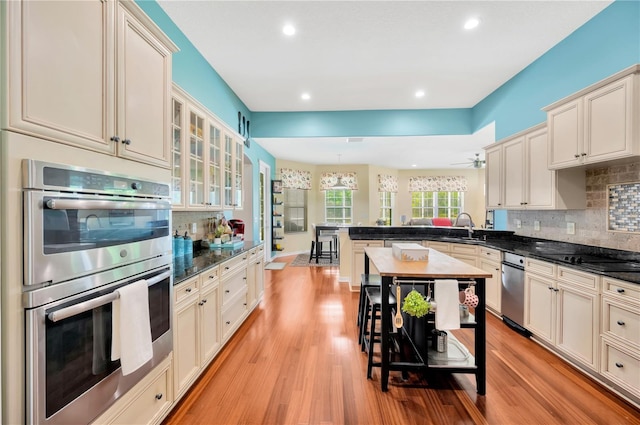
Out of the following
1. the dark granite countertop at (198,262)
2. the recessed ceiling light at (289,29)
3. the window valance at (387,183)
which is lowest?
the dark granite countertop at (198,262)

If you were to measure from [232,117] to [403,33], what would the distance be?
261 cm

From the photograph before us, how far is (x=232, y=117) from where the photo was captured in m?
4.10

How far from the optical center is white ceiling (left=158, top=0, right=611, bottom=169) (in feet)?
7.90

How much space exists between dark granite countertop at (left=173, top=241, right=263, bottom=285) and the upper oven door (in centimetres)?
43

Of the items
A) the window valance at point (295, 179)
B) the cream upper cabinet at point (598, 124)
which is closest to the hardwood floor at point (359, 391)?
the cream upper cabinet at point (598, 124)

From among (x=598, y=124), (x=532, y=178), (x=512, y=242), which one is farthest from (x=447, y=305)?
(x=512, y=242)

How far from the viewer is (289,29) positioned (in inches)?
105

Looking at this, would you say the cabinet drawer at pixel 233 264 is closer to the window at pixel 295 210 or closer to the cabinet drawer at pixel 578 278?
the cabinet drawer at pixel 578 278

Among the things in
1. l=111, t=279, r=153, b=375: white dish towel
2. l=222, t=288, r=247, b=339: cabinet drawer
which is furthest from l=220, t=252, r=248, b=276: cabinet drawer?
l=111, t=279, r=153, b=375: white dish towel

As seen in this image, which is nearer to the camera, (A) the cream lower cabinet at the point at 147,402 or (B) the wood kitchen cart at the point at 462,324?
(A) the cream lower cabinet at the point at 147,402

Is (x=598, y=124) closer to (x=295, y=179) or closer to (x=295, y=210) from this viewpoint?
(x=295, y=179)

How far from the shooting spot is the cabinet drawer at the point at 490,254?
3.13 metres

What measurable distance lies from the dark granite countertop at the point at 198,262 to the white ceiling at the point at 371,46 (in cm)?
225

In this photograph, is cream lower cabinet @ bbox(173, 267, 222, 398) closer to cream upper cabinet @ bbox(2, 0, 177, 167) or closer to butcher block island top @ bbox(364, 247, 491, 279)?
cream upper cabinet @ bbox(2, 0, 177, 167)
